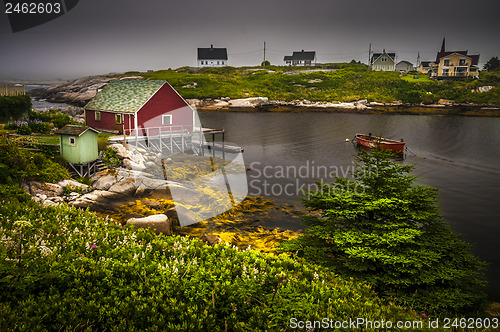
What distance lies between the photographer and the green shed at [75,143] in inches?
884

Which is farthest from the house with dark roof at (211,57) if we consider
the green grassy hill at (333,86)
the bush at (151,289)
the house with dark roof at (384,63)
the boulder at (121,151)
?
the bush at (151,289)

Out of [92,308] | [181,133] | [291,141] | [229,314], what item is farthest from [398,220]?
[291,141]

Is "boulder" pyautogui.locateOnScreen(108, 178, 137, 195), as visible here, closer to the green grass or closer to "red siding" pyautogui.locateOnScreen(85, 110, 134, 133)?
"red siding" pyautogui.locateOnScreen(85, 110, 134, 133)

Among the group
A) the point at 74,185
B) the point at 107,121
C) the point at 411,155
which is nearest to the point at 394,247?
the point at 74,185

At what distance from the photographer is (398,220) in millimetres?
9781

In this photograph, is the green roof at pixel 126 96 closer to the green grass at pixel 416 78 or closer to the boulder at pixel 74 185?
the boulder at pixel 74 185

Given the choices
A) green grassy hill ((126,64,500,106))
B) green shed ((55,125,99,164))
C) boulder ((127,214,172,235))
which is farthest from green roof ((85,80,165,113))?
green grassy hill ((126,64,500,106))

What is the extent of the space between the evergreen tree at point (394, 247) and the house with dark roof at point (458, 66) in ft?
368

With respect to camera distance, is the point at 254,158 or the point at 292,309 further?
the point at 254,158

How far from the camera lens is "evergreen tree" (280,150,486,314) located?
8859 mm

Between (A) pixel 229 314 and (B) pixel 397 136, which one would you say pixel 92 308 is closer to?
(A) pixel 229 314

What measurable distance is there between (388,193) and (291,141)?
40487 mm

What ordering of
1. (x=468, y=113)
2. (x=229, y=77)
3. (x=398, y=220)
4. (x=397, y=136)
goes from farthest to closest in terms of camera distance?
(x=229, y=77)
(x=468, y=113)
(x=397, y=136)
(x=398, y=220)

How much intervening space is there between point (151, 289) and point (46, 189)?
17.1 metres
